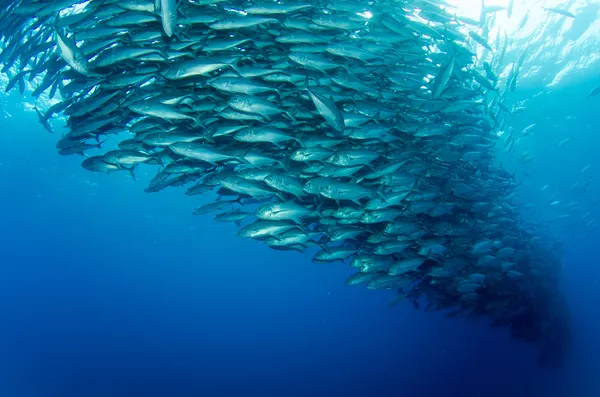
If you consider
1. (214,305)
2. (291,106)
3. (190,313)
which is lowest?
(291,106)

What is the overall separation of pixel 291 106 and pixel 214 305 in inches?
2086

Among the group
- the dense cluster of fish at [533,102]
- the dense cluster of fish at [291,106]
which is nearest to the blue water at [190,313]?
the dense cluster of fish at [533,102]

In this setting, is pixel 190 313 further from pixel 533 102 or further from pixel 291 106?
pixel 291 106

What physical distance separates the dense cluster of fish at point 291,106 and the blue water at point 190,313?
18189 mm

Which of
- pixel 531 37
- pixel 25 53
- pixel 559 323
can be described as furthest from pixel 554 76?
pixel 25 53

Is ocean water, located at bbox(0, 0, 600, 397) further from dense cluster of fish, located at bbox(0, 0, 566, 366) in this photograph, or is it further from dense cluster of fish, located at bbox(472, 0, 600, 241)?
dense cluster of fish, located at bbox(0, 0, 566, 366)

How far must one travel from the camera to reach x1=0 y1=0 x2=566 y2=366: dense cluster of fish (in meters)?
4.53

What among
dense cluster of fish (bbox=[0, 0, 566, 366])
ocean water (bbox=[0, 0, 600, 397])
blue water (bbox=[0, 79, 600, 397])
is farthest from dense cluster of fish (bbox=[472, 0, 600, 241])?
dense cluster of fish (bbox=[0, 0, 566, 366])

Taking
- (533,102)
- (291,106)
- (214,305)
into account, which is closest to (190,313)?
(214,305)

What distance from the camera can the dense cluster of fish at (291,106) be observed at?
4.53 meters

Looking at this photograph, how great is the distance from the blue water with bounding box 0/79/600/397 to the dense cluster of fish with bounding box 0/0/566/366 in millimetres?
18189

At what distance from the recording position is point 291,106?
206 inches

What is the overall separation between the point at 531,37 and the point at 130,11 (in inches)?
635

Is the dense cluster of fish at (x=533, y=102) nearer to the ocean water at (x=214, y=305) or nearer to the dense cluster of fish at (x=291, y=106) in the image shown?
the ocean water at (x=214, y=305)
